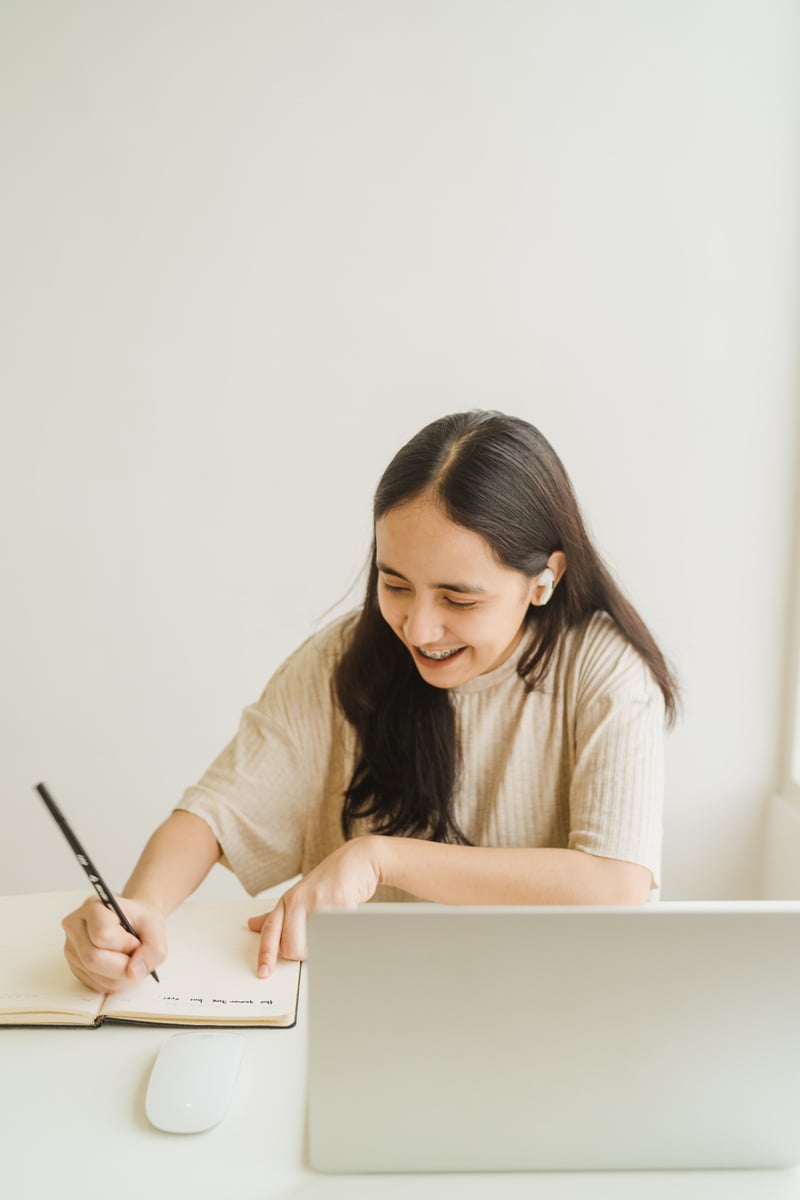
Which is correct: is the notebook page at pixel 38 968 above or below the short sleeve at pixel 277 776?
below

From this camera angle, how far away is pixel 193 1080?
81cm

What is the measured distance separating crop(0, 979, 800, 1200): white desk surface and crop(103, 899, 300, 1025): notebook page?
5 cm

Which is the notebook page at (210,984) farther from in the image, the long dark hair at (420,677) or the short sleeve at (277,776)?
the long dark hair at (420,677)

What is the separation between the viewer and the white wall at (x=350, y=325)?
7.00 feet

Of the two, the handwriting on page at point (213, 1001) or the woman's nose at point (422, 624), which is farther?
the woman's nose at point (422, 624)

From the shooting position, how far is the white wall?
213 centimetres

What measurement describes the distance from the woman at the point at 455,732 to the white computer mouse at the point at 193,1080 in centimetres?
14

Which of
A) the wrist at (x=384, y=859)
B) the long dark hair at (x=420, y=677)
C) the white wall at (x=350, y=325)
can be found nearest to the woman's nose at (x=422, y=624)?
the long dark hair at (x=420, y=677)

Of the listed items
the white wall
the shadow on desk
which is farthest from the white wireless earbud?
the white wall

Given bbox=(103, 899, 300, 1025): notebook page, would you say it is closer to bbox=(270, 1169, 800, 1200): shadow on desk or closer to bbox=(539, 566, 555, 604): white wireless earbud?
bbox=(270, 1169, 800, 1200): shadow on desk

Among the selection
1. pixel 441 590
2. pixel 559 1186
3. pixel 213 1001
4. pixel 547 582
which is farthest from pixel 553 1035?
pixel 547 582

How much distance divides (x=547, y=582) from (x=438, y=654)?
18 cm

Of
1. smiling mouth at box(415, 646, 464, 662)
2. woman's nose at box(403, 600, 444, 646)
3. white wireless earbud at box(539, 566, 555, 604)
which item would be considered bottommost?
smiling mouth at box(415, 646, 464, 662)

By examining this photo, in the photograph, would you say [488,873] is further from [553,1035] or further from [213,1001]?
[553,1035]
